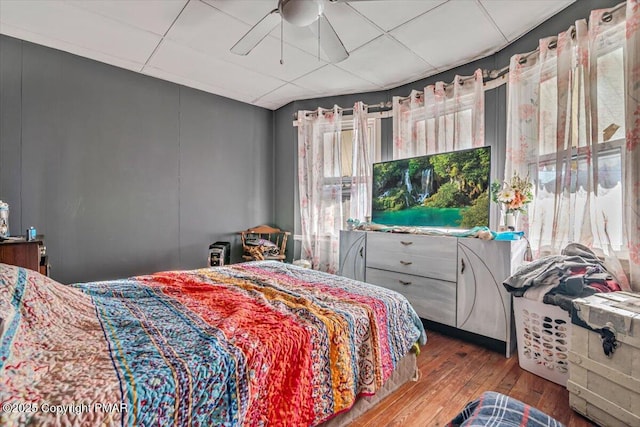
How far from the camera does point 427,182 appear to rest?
10.0 feet

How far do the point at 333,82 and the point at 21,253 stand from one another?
10.5ft

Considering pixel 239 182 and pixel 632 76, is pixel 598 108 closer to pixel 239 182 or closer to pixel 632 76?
pixel 632 76

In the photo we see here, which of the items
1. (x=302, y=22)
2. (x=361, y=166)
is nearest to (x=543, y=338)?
(x=361, y=166)

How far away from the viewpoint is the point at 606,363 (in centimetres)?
156

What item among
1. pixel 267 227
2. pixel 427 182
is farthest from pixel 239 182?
pixel 427 182

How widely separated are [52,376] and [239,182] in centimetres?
345

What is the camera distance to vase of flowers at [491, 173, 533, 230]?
2381 mm

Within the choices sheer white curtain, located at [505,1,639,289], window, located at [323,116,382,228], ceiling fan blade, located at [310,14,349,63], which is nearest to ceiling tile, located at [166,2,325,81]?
ceiling fan blade, located at [310,14,349,63]

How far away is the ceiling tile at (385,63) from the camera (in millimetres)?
2795

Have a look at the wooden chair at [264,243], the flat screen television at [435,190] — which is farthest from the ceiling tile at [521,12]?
the wooden chair at [264,243]

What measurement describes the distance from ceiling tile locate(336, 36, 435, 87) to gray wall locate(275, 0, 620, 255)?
0.23 metres

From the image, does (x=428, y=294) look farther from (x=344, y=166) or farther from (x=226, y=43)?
(x=226, y=43)

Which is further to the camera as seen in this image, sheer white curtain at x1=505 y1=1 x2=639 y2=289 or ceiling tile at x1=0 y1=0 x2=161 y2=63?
ceiling tile at x1=0 y1=0 x2=161 y2=63

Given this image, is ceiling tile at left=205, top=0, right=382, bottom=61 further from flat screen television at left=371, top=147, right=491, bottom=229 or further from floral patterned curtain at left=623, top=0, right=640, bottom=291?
floral patterned curtain at left=623, top=0, right=640, bottom=291
